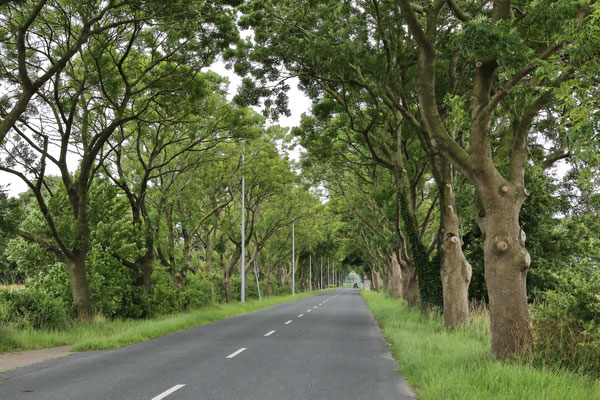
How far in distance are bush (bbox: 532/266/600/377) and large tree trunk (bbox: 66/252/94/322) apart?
14.5 m

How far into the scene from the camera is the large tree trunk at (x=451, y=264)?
519 inches

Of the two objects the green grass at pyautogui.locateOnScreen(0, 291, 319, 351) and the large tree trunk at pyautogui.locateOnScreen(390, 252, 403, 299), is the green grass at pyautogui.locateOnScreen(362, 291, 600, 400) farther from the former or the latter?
the large tree trunk at pyautogui.locateOnScreen(390, 252, 403, 299)

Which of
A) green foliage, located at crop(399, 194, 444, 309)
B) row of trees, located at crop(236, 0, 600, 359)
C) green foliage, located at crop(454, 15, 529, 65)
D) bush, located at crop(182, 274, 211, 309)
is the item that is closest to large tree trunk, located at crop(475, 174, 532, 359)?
row of trees, located at crop(236, 0, 600, 359)

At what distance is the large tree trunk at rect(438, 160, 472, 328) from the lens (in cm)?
1318

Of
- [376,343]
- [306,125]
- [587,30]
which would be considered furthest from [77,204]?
[587,30]

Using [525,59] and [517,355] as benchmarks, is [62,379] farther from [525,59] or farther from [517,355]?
[525,59]

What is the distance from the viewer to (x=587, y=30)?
189 inches

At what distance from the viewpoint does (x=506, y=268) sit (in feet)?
26.6

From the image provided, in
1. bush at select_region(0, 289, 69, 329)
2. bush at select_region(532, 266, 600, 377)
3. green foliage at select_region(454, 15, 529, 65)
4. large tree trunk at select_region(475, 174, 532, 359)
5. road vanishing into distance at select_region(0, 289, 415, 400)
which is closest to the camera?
green foliage at select_region(454, 15, 529, 65)

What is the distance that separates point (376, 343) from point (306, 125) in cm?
970

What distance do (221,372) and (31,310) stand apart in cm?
944

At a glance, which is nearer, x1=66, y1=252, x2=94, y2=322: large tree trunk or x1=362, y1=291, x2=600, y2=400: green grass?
x1=362, y1=291, x2=600, y2=400: green grass

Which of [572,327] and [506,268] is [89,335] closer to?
[506,268]

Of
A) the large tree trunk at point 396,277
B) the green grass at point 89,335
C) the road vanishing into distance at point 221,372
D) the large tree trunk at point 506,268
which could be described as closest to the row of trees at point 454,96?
the large tree trunk at point 506,268
